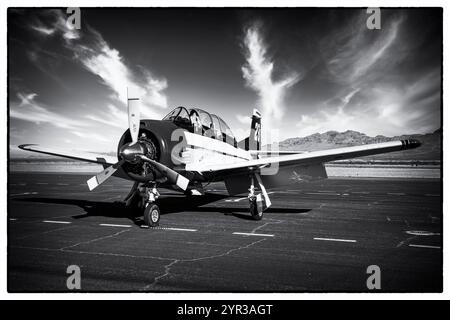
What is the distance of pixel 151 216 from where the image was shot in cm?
850

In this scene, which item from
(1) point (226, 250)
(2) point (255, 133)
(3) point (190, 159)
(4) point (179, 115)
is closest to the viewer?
(1) point (226, 250)

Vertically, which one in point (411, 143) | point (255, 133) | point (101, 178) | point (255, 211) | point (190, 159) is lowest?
point (255, 211)

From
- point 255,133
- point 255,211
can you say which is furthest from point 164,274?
point 255,133

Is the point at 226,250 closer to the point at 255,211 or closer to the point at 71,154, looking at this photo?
the point at 255,211

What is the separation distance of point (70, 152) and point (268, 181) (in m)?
6.82

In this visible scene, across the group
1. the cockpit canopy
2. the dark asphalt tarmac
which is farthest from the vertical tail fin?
the dark asphalt tarmac

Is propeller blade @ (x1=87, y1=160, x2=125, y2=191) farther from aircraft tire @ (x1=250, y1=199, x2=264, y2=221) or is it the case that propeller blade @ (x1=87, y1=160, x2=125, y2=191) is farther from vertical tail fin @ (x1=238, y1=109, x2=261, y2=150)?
vertical tail fin @ (x1=238, y1=109, x2=261, y2=150)

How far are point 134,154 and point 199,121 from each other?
2.61m

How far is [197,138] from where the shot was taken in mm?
9547

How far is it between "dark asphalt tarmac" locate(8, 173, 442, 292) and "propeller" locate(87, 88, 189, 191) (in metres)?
1.24

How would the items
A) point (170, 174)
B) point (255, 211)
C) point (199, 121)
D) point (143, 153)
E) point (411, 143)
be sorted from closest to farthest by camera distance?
1. point (411, 143)
2. point (143, 153)
3. point (170, 174)
4. point (255, 211)
5. point (199, 121)

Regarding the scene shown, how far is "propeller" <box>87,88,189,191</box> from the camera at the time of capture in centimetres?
774

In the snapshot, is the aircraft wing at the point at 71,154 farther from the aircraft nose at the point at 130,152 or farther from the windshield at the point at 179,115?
the aircraft nose at the point at 130,152

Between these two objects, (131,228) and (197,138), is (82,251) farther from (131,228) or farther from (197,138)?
(197,138)
